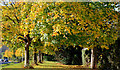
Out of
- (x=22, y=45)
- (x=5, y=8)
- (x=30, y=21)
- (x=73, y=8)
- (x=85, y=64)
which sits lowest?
(x=85, y=64)

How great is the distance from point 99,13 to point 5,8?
9039 millimetres

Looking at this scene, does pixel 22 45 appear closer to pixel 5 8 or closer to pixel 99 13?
pixel 5 8

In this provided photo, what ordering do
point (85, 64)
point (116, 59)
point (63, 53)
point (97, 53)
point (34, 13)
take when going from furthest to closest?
1. point (63, 53)
2. point (85, 64)
3. point (97, 53)
4. point (116, 59)
5. point (34, 13)

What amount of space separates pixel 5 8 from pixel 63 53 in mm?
11101

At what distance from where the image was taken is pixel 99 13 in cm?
832

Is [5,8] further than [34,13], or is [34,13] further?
[5,8]

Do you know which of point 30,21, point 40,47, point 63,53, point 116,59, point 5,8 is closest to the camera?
point 30,21

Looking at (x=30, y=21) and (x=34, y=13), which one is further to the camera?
(x=30, y=21)

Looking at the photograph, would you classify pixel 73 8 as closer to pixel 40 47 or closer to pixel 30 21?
pixel 30 21

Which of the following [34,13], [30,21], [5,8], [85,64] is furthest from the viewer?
[85,64]

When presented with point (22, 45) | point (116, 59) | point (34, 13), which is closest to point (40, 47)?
point (22, 45)

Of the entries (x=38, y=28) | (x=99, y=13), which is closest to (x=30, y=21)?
(x=38, y=28)

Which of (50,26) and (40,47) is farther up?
(50,26)

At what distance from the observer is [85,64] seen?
18328mm
